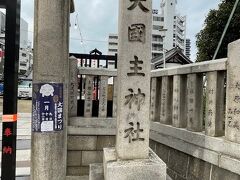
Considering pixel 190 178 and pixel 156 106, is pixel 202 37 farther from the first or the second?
pixel 190 178

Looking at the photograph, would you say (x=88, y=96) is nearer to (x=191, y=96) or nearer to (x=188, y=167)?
(x=191, y=96)

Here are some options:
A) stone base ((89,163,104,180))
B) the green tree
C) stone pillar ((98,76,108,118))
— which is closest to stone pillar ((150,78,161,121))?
stone pillar ((98,76,108,118))

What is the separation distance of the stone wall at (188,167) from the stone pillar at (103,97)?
125 cm

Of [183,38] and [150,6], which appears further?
[183,38]

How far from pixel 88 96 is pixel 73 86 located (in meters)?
0.36

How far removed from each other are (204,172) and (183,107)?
1.23 meters

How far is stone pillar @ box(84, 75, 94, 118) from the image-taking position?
6223 mm

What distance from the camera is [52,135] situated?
504cm

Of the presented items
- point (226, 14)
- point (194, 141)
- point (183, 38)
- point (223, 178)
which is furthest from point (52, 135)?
point (183, 38)

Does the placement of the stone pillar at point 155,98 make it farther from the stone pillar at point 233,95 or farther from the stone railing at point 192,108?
the stone pillar at point 233,95

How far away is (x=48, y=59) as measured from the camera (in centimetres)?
489

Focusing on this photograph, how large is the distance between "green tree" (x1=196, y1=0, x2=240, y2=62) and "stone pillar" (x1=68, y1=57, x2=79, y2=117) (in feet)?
32.0

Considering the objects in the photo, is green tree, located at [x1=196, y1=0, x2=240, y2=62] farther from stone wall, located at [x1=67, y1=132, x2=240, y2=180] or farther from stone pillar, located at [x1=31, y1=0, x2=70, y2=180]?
stone pillar, located at [x1=31, y1=0, x2=70, y2=180]

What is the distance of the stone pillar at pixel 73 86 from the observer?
6.09m
